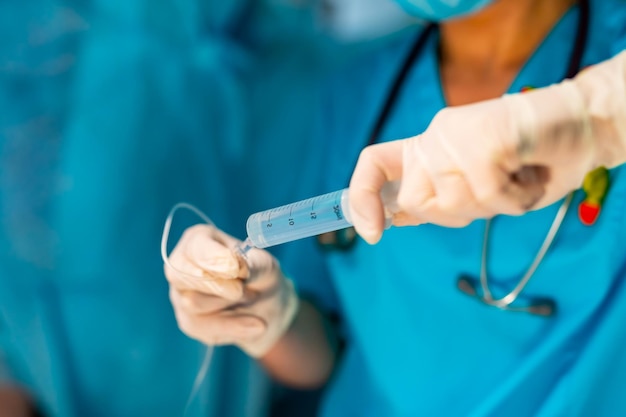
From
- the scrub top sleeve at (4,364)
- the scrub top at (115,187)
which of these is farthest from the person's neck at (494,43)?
the scrub top sleeve at (4,364)

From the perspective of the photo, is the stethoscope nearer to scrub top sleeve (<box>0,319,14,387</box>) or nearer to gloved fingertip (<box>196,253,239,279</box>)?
gloved fingertip (<box>196,253,239,279</box>)

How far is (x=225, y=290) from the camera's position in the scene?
27.9 inches

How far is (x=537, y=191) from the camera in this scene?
1.92ft

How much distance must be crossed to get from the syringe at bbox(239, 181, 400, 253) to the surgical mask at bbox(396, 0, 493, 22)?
0.24 meters

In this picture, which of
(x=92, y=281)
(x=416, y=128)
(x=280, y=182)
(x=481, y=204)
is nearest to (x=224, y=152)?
(x=280, y=182)

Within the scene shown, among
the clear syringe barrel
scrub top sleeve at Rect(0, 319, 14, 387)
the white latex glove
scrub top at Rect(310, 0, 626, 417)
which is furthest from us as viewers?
scrub top sleeve at Rect(0, 319, 14, 387)

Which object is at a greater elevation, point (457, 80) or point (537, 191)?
point (457, 80)

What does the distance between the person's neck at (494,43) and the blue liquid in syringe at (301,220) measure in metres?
0.33

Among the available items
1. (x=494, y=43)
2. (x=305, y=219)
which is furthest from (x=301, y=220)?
(x=494, y=43)

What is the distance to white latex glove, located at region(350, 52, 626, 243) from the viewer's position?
545 millimetres

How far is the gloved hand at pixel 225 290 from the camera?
2.30ft

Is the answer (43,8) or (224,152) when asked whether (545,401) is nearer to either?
(224,152)

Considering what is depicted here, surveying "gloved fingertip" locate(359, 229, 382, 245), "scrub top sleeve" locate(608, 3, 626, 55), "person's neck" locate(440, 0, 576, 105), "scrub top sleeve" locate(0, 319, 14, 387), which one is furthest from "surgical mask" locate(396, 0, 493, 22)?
"scrub top sleeve" locate(0, 319, 14, 387)

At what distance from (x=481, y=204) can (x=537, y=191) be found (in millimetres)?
60
